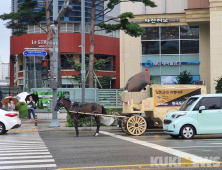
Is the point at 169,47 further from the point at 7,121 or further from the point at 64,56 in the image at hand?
the point at 64,56

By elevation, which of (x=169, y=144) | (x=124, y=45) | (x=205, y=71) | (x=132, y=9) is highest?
(x=132, y=9)

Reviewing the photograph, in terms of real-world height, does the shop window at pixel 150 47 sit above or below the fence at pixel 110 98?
above

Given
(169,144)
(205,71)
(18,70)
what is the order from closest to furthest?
(169,144) < (205,71) < (18,70)

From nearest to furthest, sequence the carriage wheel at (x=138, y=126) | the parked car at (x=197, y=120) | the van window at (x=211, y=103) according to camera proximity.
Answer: the parked car at (x=197, y=120) → the van window at (x=211, y=103) → the carriage wheel at (x=138, y=126)

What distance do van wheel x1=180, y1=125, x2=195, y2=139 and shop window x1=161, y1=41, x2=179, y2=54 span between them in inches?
995

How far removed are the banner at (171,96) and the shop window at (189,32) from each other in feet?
73.7

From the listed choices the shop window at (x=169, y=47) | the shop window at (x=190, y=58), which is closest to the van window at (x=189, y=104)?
the shop window at (x=190, y=58)

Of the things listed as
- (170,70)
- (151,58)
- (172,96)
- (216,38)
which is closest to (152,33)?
(151,58)

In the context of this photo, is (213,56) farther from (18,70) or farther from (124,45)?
(18,70)

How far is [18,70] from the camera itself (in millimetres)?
69562

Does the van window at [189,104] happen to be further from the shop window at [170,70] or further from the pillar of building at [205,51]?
the shop window at [170,70]

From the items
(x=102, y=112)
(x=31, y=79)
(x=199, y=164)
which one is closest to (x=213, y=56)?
(x=102, y=112)

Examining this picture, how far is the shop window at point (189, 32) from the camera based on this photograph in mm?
41000

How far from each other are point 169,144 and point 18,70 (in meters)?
57.9
